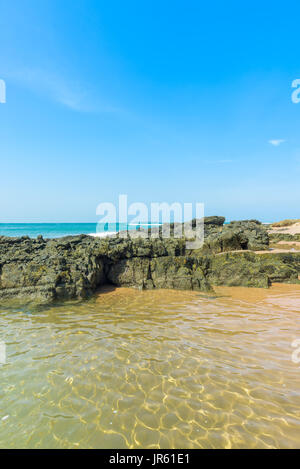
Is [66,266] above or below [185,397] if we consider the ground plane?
above

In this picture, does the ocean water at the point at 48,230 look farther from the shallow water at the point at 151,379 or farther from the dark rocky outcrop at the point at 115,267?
the shallow water at the point at 151,379

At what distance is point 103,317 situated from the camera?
6.66 meters

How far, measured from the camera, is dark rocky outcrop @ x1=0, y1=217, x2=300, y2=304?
8.51 metres

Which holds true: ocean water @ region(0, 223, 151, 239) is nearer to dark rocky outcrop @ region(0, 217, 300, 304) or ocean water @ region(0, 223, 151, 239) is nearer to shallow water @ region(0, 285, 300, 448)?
dark rocky outcrop @ region(0, 217, 300, 304)

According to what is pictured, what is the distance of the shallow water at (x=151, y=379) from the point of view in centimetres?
290

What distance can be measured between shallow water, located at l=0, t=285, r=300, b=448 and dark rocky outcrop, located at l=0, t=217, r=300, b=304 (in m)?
1.71

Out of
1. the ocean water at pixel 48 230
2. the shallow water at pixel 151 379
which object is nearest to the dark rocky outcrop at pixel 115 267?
the shallow water at pixel 151 379

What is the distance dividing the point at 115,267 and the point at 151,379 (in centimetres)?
666

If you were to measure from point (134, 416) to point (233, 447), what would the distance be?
1329 mm

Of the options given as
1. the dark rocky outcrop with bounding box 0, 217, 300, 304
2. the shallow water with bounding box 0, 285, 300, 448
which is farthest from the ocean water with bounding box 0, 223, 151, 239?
the shallow water with bounding box 0, 285, 300, 448

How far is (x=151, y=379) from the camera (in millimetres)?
3941
